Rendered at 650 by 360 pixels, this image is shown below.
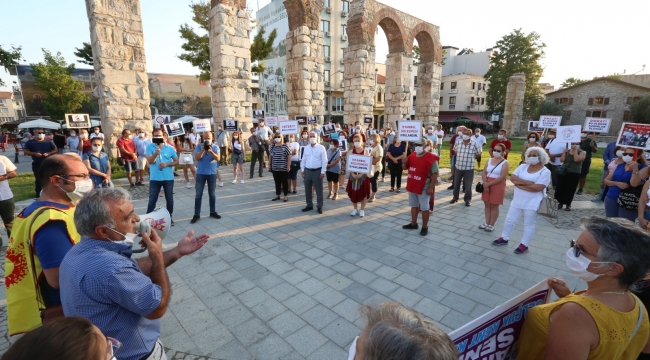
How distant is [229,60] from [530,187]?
12.1 meters

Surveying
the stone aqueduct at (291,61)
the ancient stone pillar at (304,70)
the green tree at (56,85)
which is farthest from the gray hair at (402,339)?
the green tree at (56,85)

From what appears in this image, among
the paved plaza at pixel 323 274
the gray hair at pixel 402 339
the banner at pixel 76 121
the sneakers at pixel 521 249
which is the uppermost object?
the banner at pixel 76 121

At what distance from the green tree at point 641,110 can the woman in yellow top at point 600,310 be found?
4286 centimetres

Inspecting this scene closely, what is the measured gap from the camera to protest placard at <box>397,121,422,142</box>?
911cm

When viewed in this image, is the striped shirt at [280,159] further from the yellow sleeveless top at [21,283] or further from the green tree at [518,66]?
the green tree at [518,66]

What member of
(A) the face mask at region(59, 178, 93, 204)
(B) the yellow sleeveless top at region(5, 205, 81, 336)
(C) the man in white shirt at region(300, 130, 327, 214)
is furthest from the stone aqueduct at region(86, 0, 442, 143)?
(B) the yellow sleeveless top at region(5, 205, 81, 336)

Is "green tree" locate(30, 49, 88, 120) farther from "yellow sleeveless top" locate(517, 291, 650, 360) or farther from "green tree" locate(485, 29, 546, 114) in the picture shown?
"green tree" locate(485, 29, 546, 114)

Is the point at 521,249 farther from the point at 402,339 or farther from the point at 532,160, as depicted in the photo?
the point at 402,339

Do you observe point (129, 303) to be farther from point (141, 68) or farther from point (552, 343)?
point (141, 68)

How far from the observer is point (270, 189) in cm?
943

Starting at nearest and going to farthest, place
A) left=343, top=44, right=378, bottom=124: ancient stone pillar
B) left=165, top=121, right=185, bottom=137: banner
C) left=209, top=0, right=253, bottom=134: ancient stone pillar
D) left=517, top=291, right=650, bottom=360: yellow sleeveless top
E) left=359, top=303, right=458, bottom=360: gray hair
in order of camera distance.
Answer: left=359, top=303, right=458, bottom=360: gray hair < left=517, top=291, right=650, bottom=360: yellow sleeveless top < left=165, top=121, right=185, bottom=137: banner < left=209, top=0, right=253, bottom=134: ancient stone pillar < left=343, top=44, right=378, bottom=124: ancient stone pillar

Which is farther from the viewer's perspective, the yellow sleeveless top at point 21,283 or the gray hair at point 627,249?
the yellow sleeveless top at point 21,283

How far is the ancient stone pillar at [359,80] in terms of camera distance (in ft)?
55.8

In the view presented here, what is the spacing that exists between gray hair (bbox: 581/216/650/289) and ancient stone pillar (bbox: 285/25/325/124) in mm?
14319
